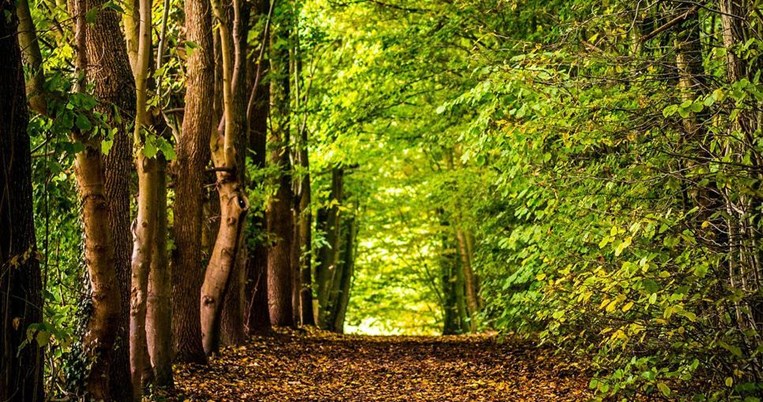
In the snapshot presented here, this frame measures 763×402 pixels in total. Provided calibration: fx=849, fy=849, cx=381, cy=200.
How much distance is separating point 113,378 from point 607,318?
15.0 feet

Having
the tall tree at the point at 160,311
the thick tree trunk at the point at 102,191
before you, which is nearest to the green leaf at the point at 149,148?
the thick tree trunk at the point at 102,191

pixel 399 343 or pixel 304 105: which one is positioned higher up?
pixel 304 105

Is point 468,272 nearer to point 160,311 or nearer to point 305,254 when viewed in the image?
point 305,254

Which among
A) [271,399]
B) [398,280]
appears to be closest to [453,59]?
[271,399]

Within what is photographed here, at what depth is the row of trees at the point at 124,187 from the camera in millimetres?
4957

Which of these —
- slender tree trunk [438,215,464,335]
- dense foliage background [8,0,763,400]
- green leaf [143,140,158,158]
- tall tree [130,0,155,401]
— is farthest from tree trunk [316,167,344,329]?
green leaf [143,140,158,158]

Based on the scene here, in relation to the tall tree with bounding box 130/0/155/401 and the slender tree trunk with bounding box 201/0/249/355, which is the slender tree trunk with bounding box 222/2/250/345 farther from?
the tall tree with bounding box 130/0/155/401

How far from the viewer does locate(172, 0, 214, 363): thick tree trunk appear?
466 inches

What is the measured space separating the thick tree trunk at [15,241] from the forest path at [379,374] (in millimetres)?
5126

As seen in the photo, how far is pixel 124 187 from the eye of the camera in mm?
8383

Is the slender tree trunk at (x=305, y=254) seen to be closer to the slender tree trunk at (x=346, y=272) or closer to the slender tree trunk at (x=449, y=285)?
the slender tree trunk at (x=346, y=272)

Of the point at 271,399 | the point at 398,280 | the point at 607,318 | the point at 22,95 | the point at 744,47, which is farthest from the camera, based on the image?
the point at 398,280

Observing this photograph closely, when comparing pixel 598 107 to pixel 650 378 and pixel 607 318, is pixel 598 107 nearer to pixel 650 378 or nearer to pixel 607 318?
pixel 607 318

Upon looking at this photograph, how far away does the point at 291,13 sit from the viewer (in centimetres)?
1606
